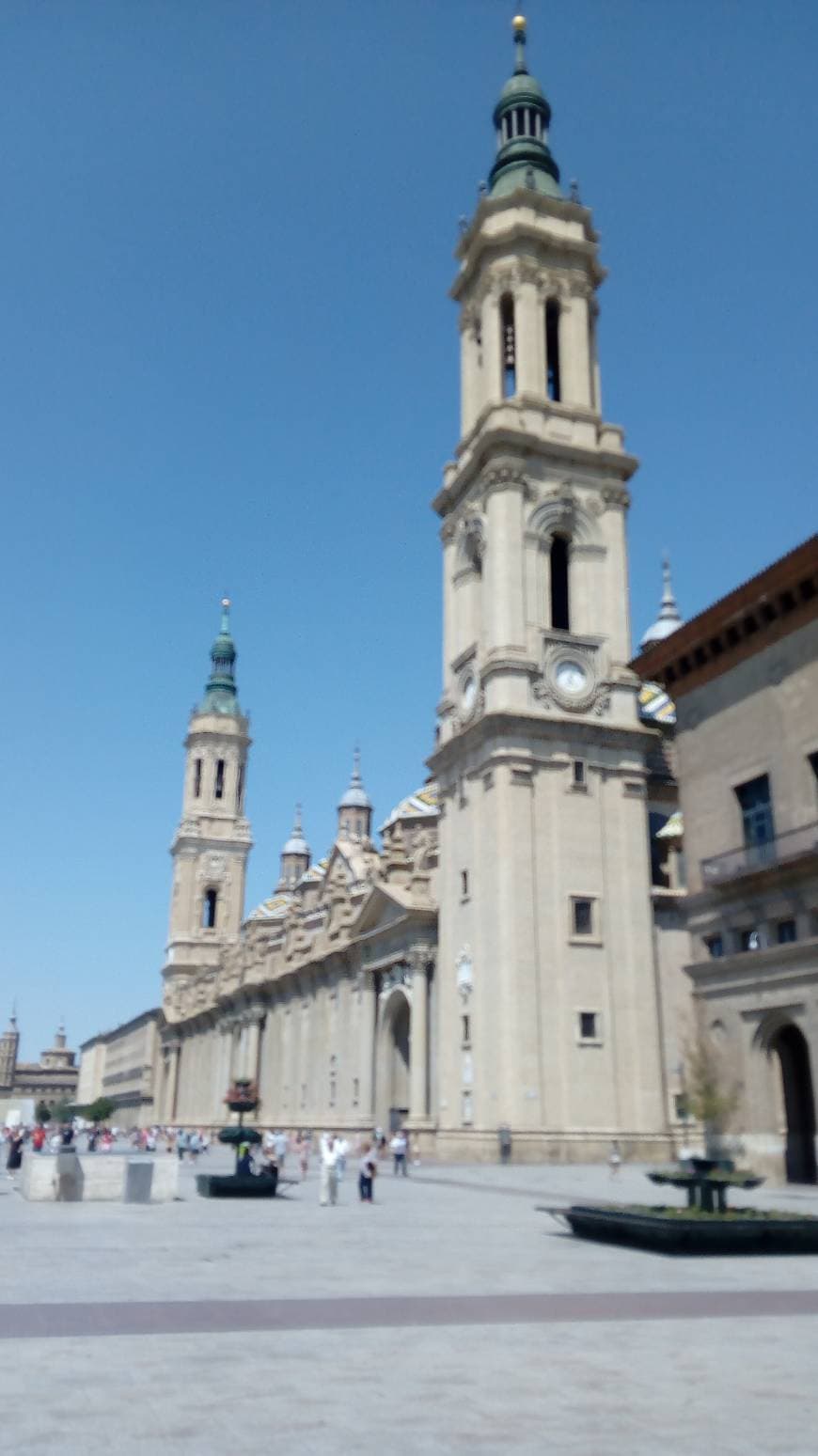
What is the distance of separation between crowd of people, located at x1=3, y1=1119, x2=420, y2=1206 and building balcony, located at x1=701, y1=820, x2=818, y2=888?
35.3 ft

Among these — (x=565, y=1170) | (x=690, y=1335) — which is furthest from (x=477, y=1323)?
(x=565, y=1170)

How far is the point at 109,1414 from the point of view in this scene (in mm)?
7227

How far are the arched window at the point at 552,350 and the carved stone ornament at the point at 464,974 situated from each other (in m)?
24.1

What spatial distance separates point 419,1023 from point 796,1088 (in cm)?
2380

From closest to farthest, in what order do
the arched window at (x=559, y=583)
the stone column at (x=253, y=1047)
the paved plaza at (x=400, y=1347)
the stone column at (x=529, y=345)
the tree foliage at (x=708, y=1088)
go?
the paved plaza at (x=400, y=1347) → the tree foliage at (x=708, y=1088) → the arched window at (x=559, y=583) → the stone column at (x=529, y=345) → the stone column at (x=253, y=1047)

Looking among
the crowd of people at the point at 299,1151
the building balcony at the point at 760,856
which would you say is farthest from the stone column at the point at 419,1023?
the building balcony at the point at 760,856

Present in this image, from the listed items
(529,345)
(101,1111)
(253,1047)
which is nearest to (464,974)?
(529,345)

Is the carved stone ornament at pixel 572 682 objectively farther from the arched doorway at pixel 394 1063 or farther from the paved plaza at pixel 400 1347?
the paved plaza at pixel 400 1347

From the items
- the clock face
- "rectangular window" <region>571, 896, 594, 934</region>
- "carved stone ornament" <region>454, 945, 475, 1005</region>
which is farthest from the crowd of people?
the clock face

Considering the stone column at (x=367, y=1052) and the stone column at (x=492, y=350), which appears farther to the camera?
the stone column at (x=367, y=1052)

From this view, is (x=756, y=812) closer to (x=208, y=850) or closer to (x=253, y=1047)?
(x=253, y=1047)

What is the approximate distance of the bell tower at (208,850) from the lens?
11650 centimetres

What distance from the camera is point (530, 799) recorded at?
4528 cm

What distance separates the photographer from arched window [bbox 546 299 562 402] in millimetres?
53594
